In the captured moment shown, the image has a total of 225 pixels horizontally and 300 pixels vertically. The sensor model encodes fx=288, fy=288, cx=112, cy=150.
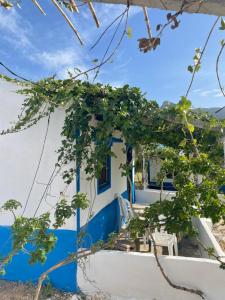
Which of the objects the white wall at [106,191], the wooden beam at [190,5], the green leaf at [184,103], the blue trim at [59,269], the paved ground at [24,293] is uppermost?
the wooden beam at [190,5]

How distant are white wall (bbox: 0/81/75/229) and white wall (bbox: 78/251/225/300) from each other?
4.80ft

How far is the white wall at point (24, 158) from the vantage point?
215 inches

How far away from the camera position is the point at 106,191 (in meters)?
7.48

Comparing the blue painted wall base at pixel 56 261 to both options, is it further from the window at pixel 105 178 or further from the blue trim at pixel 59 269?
the window at pixel 105 178

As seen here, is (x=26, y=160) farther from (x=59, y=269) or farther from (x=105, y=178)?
(x=105, y=178)

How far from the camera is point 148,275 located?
4930mm

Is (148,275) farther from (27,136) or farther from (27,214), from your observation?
(27,136)

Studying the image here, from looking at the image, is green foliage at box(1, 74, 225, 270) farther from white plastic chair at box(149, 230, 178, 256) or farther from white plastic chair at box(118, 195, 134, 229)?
white plastic chair at box(118, 195, 134, 229)

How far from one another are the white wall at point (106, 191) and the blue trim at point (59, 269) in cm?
44

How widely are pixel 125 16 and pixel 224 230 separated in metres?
8.22

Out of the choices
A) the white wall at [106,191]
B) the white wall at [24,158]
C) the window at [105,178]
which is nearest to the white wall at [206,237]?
the white wall at [106,191]

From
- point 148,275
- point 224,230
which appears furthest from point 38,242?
point 224,230

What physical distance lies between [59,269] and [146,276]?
1608 millimetres

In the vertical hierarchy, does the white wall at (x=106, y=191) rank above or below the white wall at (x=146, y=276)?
A: above
